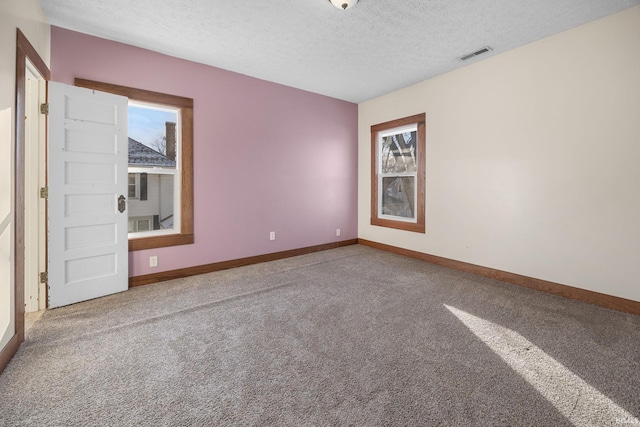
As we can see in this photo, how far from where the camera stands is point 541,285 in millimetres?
3059

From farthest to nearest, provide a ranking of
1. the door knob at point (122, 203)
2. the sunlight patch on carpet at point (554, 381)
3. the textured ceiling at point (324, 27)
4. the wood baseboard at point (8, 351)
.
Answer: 1. the door knob at point (122, 203)
2. the textured ceiling at point (324, 27)
3. the wood baseboard at point (8, 351)
4. the sunlight patch on carpet at point (554, 381)

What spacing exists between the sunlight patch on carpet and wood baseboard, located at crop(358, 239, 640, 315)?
123cm

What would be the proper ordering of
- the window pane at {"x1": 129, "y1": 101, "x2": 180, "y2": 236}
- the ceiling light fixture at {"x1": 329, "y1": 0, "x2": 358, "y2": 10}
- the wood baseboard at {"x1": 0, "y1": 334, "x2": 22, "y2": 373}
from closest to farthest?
the wood baseboard at {"x1": 0, "y1": 334, "x2": 22, "y2": 373} < the ceiling light fixture at {"x1": 329, "y1": 0, "x2": 358, "y2": 10} < the window pane at {"x1": 129, "y1": 101, "x2": 180, "y2": 236}

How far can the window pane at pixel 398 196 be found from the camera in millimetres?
4723

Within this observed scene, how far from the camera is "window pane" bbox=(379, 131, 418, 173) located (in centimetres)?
466

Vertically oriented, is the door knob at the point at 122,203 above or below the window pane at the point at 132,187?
below

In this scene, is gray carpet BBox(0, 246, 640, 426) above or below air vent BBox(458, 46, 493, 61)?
below

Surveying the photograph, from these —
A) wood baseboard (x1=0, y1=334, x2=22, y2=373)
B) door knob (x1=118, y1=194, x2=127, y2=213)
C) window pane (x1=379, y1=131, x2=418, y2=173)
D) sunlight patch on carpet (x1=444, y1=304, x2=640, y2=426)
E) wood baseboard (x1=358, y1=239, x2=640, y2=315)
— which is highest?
window pane (x1=379, y1=131, x2=418, y2=173)

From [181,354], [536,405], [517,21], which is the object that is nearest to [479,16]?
[517,21]

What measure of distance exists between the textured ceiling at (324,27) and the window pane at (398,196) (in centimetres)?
179

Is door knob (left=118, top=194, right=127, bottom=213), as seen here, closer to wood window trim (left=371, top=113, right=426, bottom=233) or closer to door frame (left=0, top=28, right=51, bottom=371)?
door frame (left=0, top=28, right=51, bottom=371)

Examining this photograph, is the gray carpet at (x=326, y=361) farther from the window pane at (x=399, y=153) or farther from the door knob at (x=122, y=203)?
the window pane at (x=399, y=153)

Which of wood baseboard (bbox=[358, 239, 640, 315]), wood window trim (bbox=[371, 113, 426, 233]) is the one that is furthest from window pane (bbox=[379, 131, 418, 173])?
wood baseboard (bbox=[358, 239, 640, 315])

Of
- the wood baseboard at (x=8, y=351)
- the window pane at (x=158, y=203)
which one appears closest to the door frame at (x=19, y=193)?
the wood baseboard at (x=8, y=351)
